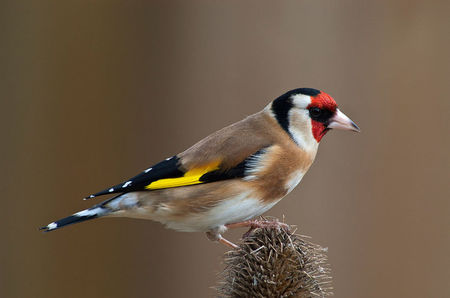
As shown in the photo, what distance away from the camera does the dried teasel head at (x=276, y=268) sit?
322 centimetres

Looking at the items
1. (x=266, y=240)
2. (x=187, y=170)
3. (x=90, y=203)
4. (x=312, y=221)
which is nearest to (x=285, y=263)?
(x=266, y=240)

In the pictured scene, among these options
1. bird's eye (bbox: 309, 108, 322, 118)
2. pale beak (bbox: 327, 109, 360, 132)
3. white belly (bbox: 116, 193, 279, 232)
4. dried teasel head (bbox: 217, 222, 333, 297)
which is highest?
bird's eye (bbox: 309, 108, 322, 118)

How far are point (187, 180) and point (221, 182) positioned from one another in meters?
0.19

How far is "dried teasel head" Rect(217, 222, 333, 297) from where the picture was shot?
3.22m

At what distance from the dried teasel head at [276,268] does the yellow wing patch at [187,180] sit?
460 mm

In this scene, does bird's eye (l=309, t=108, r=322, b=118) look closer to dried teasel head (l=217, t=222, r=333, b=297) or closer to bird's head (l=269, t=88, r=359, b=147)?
bird's head (l=269, t=88, r=359, b=147)

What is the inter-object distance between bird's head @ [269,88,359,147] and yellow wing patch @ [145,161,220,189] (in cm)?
55

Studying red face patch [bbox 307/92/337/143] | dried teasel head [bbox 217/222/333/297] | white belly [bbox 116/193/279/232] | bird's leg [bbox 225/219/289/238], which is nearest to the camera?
dried teasel head [bbox 217/222/333/297]

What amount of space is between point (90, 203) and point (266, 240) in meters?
2.65

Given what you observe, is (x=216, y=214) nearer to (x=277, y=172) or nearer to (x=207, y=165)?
(x=207, y=165)

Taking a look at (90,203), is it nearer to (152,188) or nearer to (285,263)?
(152,188)

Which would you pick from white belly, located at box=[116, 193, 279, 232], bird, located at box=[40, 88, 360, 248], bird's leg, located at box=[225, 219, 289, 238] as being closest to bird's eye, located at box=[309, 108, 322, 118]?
bird, located at box=[40, 88, 360, 248]

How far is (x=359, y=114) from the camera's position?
5.69 m

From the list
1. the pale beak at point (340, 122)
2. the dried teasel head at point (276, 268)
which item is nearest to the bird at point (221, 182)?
the pale beak at point (340, 122)
